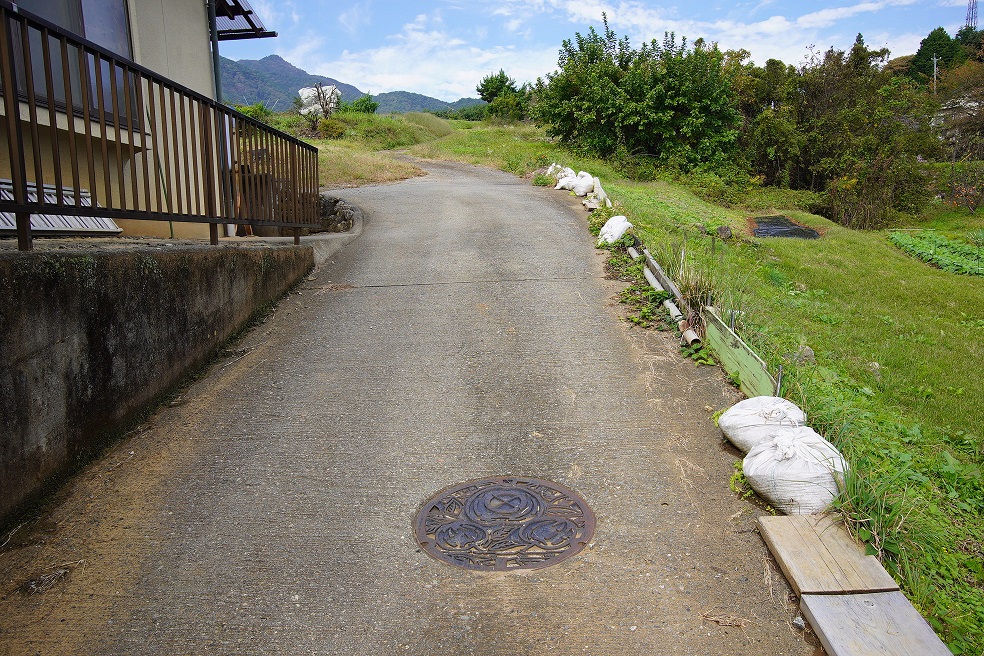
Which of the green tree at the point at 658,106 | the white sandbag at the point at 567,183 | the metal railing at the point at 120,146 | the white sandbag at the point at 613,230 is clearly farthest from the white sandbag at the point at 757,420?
the green tree at the point at 658,106

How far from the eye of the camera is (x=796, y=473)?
3.26m

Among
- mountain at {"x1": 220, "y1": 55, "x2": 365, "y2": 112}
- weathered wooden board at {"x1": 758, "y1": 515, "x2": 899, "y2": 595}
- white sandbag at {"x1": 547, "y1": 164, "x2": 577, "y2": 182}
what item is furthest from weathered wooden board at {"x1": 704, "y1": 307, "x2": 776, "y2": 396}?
mountain at {"x1": 220, "y1": 55, "x2": 365, "y2": 112}

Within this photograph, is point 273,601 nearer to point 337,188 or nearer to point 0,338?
point 0,338

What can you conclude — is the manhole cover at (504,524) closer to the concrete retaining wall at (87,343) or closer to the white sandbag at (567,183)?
the concrete retaining wall at (87,343)

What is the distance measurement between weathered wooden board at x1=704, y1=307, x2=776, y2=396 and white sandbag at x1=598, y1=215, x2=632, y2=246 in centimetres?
317

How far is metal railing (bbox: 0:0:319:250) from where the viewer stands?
3258mm

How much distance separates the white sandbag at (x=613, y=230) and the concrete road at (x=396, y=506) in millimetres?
2424

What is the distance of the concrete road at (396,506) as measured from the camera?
2.59m

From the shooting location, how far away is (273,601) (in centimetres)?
273

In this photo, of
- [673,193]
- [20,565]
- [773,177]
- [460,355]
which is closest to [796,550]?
[460,355]

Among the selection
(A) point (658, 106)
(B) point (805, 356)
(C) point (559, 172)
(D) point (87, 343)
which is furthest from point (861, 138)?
(D) point (87, 343)

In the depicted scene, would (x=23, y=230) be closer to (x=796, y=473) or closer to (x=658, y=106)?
(x=796, y=473)

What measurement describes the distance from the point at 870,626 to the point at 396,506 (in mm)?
2155

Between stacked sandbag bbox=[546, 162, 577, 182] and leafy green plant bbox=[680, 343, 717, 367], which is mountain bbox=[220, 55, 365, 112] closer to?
stacked sandbag bbox=[546, 162, 577, 182]
